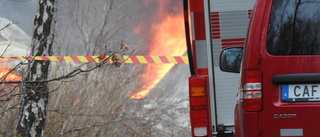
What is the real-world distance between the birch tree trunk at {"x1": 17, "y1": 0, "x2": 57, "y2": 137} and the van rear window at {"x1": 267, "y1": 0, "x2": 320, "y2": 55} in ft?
12.4

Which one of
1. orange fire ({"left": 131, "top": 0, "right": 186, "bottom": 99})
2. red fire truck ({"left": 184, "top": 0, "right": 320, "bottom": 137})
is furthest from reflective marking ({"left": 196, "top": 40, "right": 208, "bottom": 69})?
orange fire ({"left": 131, "top": 0, "right": 186, "bottom": 99})

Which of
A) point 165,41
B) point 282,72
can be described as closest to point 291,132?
point 282,72

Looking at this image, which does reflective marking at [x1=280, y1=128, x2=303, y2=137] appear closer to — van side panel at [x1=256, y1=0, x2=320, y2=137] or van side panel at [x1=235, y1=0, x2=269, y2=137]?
van side panel at [x1=256, y1=0, x2=320, y2=137]

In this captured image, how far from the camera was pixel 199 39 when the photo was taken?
6.28 m

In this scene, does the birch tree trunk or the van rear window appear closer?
the van rear window

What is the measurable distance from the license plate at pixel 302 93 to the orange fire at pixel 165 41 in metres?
8.11

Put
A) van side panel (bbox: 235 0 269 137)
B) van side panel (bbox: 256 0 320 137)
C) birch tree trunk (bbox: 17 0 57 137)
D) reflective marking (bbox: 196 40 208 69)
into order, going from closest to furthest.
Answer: van side panel (bbox: 256 0 320 137)
van side panel (bbox: 235 0 269 137)
reflective marking (bbox: 196 40 208 69)
birch tree trunk (bbox: 17 0 57 137)

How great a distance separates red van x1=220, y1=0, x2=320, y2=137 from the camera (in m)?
4.20

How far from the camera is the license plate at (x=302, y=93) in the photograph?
4.21 meters

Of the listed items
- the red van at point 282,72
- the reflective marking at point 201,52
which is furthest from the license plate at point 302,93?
the reflective marking at point 201,52

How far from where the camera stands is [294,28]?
4.28 metres

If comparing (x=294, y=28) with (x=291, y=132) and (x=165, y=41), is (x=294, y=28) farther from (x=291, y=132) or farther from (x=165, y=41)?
(x=165, y=41)

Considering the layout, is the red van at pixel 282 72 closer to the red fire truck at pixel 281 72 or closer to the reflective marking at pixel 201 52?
the red fire truck at pixel 281 72

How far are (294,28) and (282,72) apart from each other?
12.6 inches
